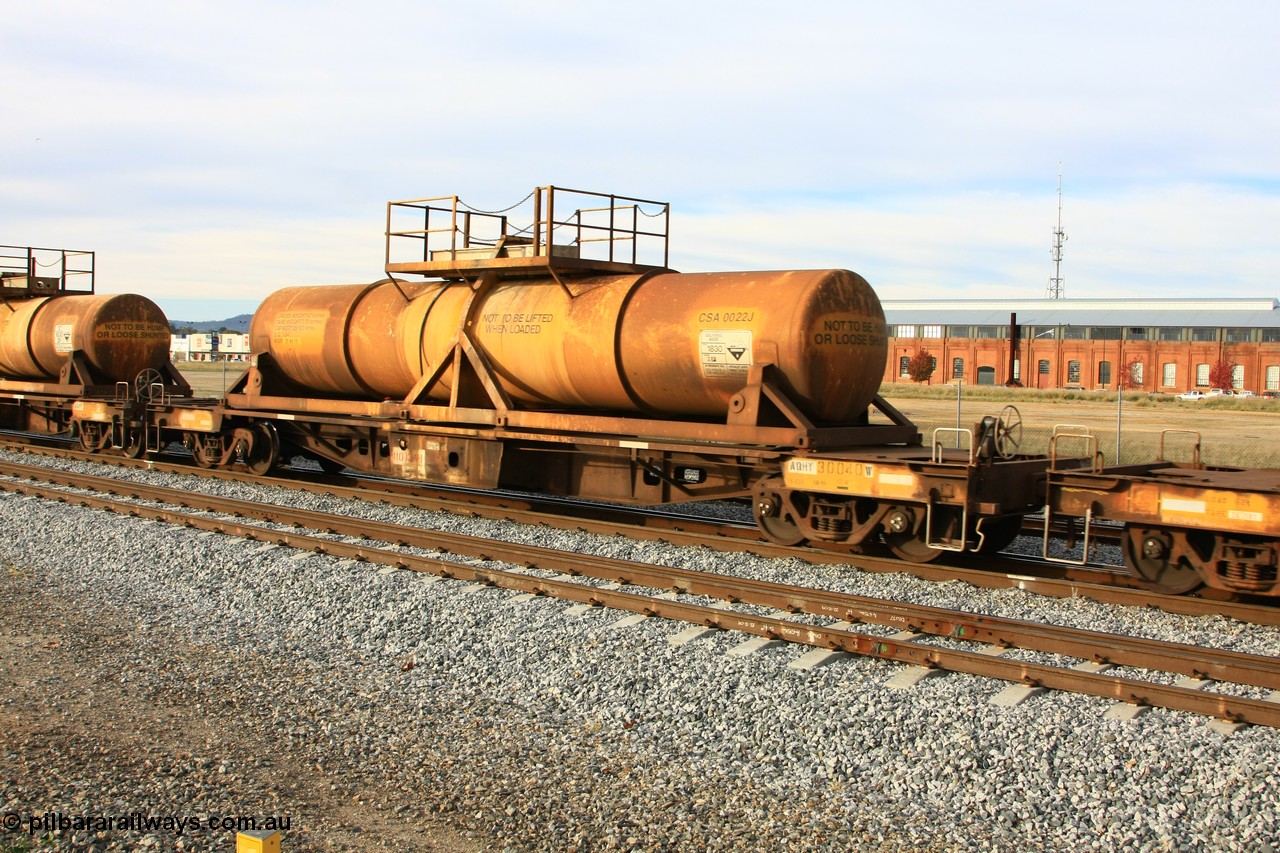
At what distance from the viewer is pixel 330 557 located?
36.6 feet

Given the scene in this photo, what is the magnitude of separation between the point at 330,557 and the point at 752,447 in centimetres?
455

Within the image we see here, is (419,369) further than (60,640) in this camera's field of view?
Yes

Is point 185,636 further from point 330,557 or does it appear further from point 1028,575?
point 1028,575

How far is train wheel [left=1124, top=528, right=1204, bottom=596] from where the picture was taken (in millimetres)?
9508

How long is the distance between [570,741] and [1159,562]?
6075 mm

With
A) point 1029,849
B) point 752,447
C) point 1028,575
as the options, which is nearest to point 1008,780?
point 1029,849

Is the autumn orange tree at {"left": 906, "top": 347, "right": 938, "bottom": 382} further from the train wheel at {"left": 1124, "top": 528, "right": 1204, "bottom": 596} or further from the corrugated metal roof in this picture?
the train wheel at {"left": 1124, "top": 528, "right": 1204, "bottom": 596}

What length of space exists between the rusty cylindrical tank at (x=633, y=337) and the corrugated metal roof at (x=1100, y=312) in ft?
233

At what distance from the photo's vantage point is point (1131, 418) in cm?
4338

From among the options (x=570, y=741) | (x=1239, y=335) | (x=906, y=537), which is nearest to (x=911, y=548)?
(x=906, y=537)

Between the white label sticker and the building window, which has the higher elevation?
the building window
